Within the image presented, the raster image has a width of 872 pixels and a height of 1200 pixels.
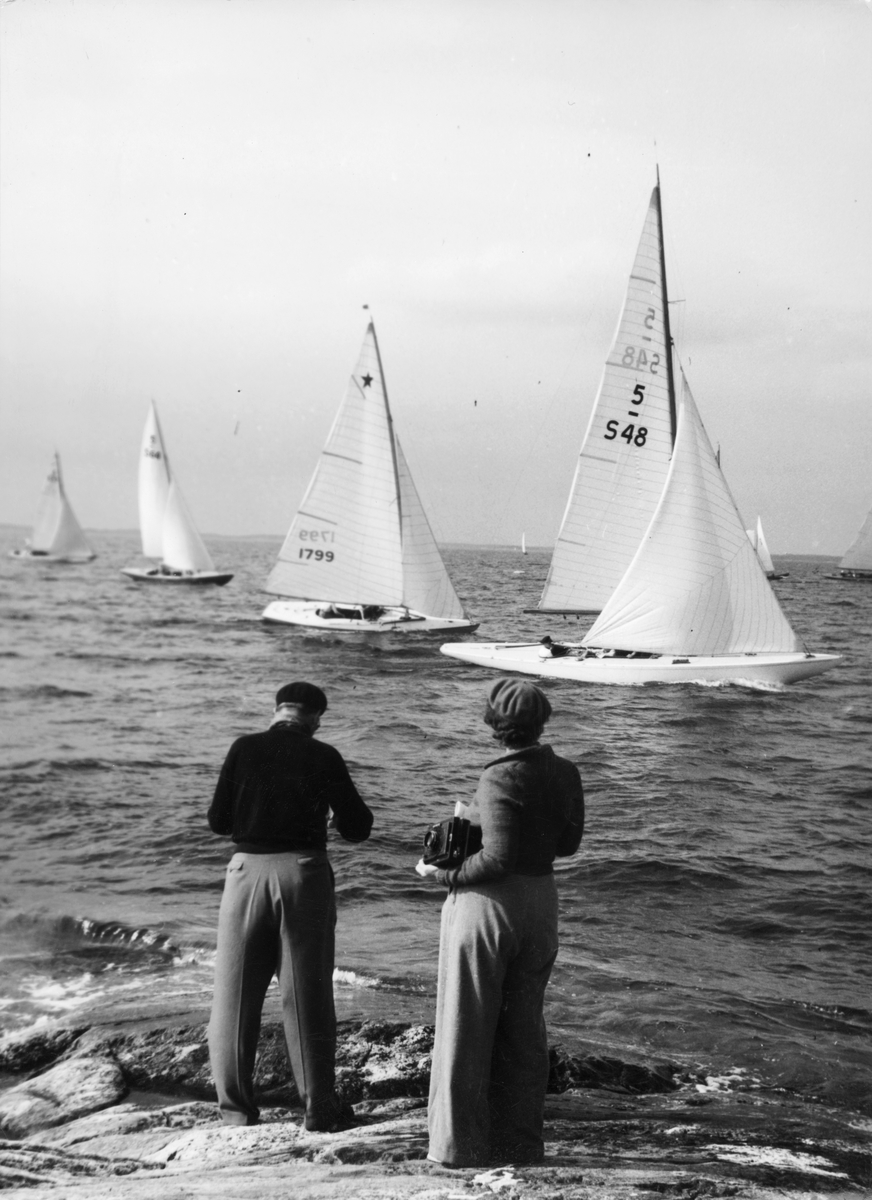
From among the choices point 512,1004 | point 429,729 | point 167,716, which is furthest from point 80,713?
point 512,1004

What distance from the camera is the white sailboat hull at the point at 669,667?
15.4m

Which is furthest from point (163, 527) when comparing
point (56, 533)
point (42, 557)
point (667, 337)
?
point (667, 337)

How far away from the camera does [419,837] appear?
8844 mm

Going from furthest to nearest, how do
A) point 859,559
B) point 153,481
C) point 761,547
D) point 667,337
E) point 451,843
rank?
point 859,559, point 761,547, point 667,337, point 153,481, point 451,843

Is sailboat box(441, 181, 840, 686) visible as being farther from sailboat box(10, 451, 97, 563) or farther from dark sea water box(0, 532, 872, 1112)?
sailboat box(10, 451, 97, 563)

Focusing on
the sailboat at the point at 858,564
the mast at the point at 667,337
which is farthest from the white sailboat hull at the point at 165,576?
the sailboat at the point at 858,564

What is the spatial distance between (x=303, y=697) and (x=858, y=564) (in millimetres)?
27397

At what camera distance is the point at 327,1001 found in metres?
3.24

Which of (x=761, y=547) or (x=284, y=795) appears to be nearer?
(x=284, y=795)

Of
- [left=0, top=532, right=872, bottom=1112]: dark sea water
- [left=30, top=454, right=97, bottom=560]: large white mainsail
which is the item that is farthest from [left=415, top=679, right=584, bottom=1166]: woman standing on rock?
[left=30, top=454, right=97, bottom=560]: large white mainsail

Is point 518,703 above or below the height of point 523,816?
above

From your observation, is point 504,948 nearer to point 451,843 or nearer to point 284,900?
point 451,843

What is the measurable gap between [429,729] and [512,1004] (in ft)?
31.0

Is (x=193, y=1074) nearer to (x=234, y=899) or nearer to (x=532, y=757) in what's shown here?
(x=234, y=899)
